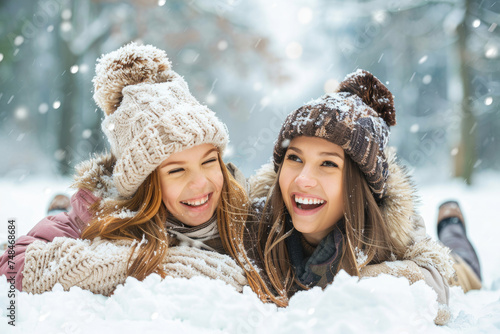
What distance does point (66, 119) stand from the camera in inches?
283

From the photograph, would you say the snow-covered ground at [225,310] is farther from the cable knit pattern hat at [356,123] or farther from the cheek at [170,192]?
the cable knit pattern hat at [356,123]

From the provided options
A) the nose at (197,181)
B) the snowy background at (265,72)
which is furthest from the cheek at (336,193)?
the snowy background at (265,72)

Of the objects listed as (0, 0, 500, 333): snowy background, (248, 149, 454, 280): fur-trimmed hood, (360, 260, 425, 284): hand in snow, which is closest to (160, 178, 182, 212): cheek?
(360, 260, 425, 284): hand in snow

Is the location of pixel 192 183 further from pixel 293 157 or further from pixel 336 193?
pixel 336 193

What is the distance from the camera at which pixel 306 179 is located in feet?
6.46

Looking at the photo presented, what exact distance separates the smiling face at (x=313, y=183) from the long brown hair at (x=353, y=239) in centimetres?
6

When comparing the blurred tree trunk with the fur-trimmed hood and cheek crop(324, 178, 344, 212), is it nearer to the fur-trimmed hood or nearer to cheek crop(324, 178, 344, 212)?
the fur-trimmed hood

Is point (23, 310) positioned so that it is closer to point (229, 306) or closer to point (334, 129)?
point (229, 306)

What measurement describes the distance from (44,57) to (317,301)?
9.11m

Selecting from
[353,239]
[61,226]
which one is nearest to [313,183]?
[353,239]

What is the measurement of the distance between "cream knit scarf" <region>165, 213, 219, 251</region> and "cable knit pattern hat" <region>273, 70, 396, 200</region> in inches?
23.2

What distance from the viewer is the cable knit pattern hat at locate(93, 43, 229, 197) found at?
1.96m

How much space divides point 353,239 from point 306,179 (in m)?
0.40

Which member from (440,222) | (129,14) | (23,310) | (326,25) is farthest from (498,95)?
(23,310)
